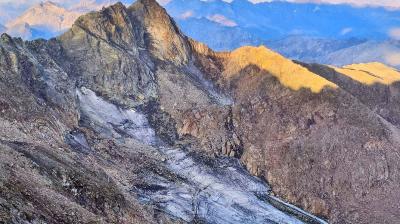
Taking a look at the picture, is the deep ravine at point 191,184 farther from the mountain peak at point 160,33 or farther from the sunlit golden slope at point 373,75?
the sunlit golden slope at point 373,75

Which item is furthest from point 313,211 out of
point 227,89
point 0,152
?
point 0,152

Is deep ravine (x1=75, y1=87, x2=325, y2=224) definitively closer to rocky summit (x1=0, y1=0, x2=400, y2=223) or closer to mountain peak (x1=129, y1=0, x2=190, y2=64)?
rocky summit (x1=0, y1=0, x2=400, y2=223)

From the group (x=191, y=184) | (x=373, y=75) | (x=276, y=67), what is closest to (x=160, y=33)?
(x=276, y=67)

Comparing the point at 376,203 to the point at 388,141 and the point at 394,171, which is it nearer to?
the point at 394,171

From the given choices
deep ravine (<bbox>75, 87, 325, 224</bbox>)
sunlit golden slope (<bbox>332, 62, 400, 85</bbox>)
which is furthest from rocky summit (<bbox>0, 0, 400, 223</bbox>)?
sunlit golden slope (<bbox>332, 62, 400, 85</bbox>)

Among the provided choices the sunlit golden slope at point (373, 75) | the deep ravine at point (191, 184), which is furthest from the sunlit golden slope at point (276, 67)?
the deep ravine at point (191, 184)

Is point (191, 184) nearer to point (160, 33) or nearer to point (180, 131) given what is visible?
point (180, 131)
